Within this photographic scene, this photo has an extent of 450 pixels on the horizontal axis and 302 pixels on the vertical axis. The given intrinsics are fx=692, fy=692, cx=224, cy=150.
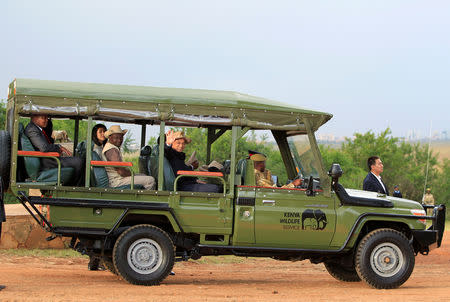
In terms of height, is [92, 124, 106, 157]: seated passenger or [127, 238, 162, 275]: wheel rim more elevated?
[92, 124, 106, 157]: seated passenger

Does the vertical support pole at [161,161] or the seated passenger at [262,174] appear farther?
the seated passenger at [262,174]

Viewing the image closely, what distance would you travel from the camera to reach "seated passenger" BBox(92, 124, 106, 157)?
9688 millimetres

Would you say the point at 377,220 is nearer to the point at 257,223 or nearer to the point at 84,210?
the point at 257,223

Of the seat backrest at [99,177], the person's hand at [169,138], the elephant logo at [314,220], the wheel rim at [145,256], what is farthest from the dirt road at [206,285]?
the person's hand at [169,138]

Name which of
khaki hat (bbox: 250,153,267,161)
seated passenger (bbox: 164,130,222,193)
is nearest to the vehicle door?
khaki hat (bbox: 250,153,267,161)

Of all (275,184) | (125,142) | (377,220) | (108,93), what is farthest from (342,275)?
(108,93)

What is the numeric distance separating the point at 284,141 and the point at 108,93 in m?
3.08

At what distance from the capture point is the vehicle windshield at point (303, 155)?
10102mm

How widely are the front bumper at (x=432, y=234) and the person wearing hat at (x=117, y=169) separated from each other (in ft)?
13.1

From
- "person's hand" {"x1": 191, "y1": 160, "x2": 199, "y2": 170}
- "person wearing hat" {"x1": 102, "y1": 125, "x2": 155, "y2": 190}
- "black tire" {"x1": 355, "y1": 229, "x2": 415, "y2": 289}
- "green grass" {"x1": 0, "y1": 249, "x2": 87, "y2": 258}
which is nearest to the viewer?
"person wearing hat" {"x1": 102, "y1": 125, "x2": 155, "y2": 190}

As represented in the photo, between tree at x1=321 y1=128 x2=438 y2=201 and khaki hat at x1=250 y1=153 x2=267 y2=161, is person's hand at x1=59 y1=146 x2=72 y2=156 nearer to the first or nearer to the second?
khaki hat at x1=250 y1=153 x2=267 y2=161

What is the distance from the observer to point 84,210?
9.23 meters

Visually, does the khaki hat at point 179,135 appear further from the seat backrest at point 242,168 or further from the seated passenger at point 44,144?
the seated passenger at point 44,144

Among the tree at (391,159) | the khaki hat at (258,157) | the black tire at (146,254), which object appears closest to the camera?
the black tire at (146,254)
